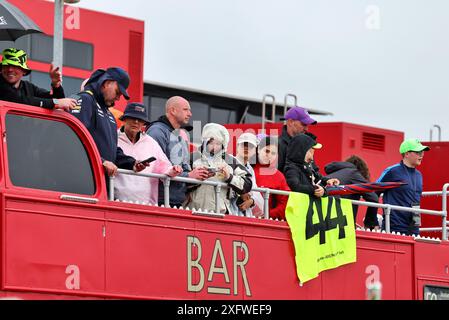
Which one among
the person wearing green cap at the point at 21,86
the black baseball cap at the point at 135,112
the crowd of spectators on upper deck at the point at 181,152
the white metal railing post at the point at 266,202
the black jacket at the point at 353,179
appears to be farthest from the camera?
the black jacket at the point at 353,179

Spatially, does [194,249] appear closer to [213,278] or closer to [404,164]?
[213,278]

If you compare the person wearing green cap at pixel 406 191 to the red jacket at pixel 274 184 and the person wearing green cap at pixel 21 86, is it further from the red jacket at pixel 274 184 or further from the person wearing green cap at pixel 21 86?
the person wearing green cap at pixel 21 86

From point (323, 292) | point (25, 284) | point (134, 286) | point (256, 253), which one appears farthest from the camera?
point (323, 292)

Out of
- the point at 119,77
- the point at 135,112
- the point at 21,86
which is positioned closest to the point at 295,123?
the point at 135,112

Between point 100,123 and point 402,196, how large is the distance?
4876 millimetres

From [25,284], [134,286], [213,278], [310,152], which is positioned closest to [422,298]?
[310,152]

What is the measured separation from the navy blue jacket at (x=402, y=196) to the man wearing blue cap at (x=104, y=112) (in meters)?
4.47

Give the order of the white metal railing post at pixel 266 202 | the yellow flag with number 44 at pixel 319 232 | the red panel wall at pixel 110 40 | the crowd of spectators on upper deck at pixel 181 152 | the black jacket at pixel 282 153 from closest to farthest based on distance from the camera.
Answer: the crowd of spectators on upper deck at pixel 181 152, the white metal railing post at pixel 266 202, the yellow flag with number 44 at pixel 319 232, the black jacket at pixel 282 153, the red panel wall at pixel 110 40

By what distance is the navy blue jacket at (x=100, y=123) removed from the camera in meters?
12.8

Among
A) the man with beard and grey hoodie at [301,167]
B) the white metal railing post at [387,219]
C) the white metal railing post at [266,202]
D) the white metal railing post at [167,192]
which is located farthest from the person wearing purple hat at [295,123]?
the white metal railing post at [167,192]

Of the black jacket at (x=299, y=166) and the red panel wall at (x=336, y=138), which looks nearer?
the black jacket at (x=299, y=166)

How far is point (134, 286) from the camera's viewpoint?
41.2 ft

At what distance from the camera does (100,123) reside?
1284 centimetres

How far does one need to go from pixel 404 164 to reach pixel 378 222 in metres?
0.84
